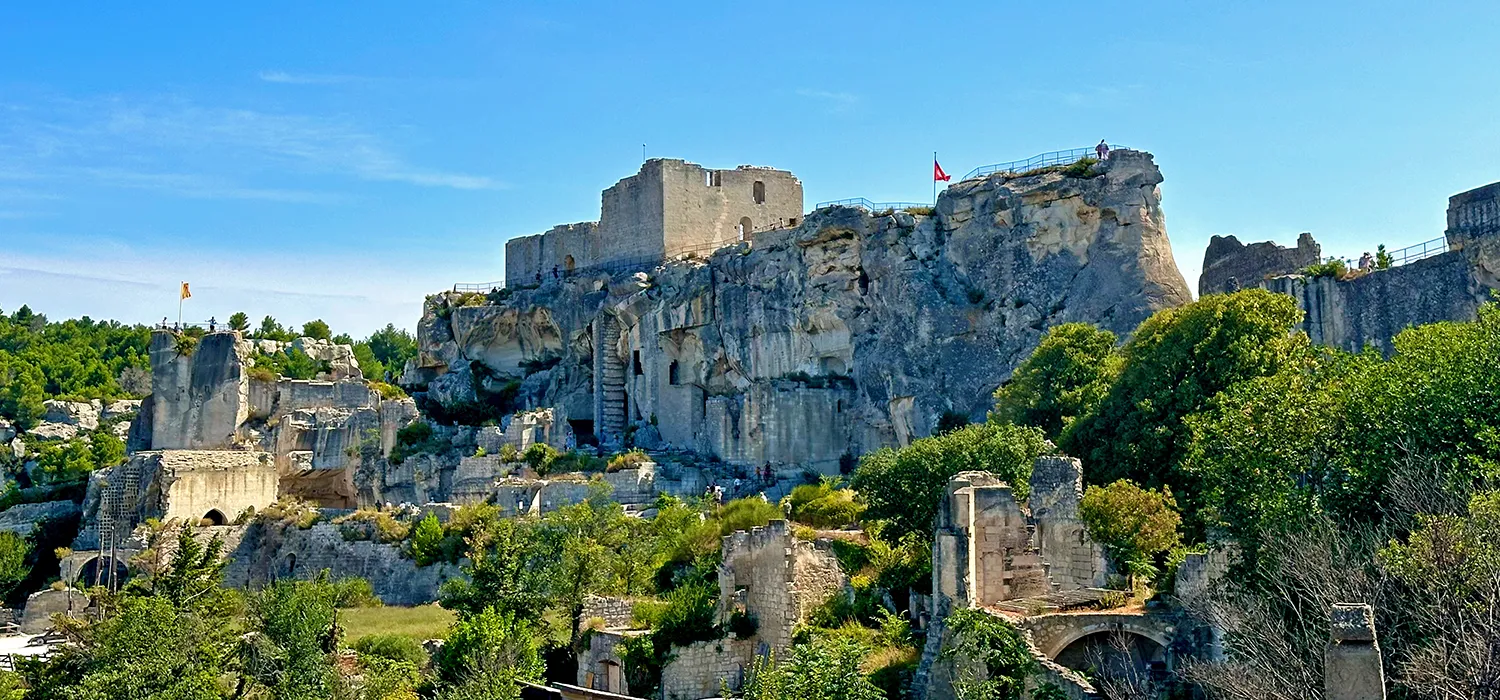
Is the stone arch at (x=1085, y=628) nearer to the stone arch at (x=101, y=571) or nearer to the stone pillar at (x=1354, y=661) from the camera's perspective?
the stone pillar at (x=1354, y=661)

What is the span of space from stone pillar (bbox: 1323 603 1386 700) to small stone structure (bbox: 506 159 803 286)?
42.3m

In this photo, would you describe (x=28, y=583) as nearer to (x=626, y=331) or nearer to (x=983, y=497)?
(x=626, y=331)

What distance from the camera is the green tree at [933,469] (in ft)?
84.7

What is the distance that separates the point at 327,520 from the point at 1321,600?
101 feet

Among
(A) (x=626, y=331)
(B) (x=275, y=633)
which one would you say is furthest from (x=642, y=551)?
(A) (x=626, y=331)

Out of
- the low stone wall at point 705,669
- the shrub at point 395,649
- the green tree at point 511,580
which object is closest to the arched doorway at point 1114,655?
the low stone wall at point 705,669

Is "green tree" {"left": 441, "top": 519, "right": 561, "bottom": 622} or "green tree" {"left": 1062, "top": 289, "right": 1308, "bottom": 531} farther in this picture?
"green tree" {"left": 441, "top": 519, "right": 561, "bottom": 622}

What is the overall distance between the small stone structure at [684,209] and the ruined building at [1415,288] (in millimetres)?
24004

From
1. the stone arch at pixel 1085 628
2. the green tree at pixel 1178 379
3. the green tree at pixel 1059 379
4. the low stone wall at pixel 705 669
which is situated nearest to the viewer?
the stone arch at pixel 1085 628

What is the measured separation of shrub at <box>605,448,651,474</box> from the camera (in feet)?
137

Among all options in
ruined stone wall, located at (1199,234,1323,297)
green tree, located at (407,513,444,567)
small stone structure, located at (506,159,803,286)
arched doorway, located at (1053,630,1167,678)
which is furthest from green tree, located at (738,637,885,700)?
small stone structure, located at (506,159,803,286)

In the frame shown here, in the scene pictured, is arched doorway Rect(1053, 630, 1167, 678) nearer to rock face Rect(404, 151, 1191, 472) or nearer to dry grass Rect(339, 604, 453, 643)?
dry grass Rect(339, 604, 453, 643)

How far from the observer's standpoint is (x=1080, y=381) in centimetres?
3272

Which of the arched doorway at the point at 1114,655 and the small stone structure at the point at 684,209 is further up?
the small stone structure at the point at 684,209
